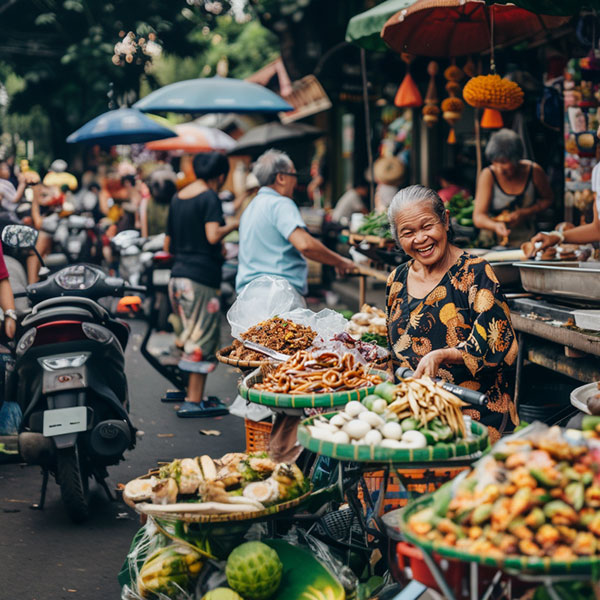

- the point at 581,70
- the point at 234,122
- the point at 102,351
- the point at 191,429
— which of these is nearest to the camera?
the point at 102,351

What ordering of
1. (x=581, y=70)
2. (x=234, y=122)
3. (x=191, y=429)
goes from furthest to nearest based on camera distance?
(x=234, y=122) → (x=581, y=70) → (x=191, y=429)

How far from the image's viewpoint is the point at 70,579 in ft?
15.1

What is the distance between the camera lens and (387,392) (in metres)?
3.35

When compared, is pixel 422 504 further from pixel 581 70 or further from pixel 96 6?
pixel 96 6

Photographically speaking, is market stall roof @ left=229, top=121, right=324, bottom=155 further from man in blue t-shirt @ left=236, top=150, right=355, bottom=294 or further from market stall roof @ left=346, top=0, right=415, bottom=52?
man in blue t-shirt @ left=236, top=150, right=355, bottom=294

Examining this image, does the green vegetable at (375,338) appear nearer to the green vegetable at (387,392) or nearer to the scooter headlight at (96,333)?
the scooter headlight at (96,333)

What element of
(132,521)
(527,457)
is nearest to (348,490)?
(527,457)

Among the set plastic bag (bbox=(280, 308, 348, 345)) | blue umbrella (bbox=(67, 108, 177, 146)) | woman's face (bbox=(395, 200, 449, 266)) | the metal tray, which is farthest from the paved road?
blue umbrella (bbox=(67, 108, 177, 146))

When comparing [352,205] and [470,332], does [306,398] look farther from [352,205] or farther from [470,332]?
[352,205]

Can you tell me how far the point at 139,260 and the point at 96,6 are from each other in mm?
12843

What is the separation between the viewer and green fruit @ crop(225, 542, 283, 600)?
336cm

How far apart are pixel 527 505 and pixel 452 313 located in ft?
5.78

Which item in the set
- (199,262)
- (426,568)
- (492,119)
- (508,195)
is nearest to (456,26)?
(492,119)

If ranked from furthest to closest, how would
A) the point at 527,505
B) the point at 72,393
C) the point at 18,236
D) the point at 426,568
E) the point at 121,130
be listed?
the point at 121,130 < the point at 18,236 < the point at 72,393 < the point at 426,568 < the point at 527,505
